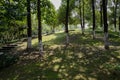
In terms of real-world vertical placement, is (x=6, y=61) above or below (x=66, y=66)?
above

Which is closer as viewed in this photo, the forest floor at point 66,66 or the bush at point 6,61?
the forest floor at point 66,66

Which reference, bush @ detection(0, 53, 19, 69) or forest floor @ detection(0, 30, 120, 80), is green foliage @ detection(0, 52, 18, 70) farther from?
forest floor @ detection(0, 30, 120, 80)

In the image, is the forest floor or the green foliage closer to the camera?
the forest floor

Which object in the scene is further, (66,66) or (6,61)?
(6,61)

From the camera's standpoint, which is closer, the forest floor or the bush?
the forest floor

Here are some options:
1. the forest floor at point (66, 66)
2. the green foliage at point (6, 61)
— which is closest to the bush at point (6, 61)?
the green foliage at point (6, 61)

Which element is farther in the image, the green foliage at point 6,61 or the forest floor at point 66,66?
the green foliage at point 6,61

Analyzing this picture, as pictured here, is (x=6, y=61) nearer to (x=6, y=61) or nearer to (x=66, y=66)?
(x=6, y=61)

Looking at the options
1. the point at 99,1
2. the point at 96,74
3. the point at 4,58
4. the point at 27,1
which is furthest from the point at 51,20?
the point at 99,1

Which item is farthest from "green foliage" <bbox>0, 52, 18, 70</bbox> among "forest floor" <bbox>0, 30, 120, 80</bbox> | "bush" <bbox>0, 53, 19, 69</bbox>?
"forest floor" <bbox>0, 30, 120, 80</bbox>

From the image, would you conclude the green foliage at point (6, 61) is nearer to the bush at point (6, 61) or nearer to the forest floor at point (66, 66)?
the bush at point (6, 61)

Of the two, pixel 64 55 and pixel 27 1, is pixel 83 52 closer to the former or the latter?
pixel 64 55

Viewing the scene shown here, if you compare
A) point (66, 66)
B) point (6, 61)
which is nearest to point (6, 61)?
point (6, 61)

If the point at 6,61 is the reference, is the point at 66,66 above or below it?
below
